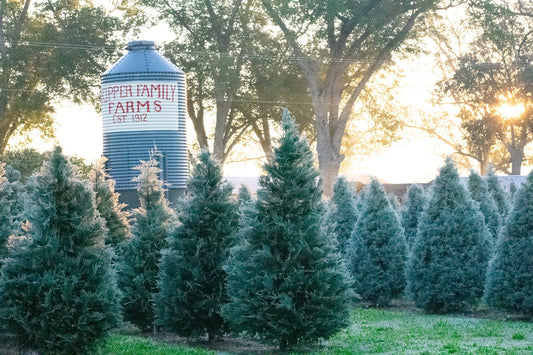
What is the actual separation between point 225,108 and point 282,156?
28.1 meters

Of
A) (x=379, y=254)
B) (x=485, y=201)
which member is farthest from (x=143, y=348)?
(x=485, y=201)

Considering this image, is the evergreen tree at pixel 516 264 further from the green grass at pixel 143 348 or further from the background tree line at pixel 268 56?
the background tree line at pixel 268 56

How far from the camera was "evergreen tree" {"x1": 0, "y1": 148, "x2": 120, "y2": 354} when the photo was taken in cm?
1287

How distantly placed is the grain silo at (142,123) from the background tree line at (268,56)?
48.2 feet

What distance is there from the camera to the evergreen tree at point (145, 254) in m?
16.5

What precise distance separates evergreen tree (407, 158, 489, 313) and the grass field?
4.44ft

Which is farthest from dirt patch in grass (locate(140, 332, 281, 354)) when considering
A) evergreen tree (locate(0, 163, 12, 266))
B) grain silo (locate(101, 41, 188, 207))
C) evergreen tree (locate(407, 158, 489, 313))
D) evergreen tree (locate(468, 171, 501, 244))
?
evergreen tree (locate(468, 171, 501, 244))

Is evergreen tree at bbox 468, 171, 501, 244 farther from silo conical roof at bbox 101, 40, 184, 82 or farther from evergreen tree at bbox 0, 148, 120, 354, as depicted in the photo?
evergreen tree at bbox 0, 148, 120, 354

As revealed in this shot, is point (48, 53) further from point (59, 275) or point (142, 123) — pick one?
point (59, 275)

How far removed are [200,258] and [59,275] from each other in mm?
3029

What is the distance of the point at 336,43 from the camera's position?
40.1 meters

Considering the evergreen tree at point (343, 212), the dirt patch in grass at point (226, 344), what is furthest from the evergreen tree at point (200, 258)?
the evergreen tree at point (343, 212)

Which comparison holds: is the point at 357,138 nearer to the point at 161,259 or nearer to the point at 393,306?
the point at 393,306

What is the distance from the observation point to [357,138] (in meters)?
59.2
